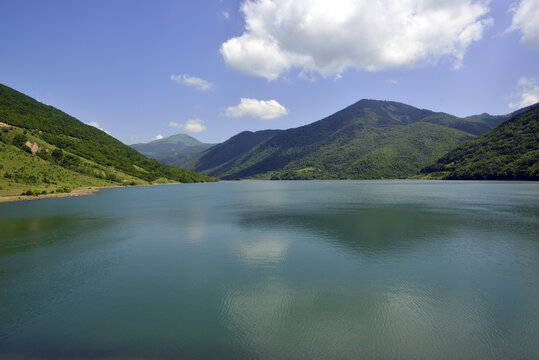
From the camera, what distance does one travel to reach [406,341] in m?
14.7

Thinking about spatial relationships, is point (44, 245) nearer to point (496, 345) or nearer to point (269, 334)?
point (269, 334)

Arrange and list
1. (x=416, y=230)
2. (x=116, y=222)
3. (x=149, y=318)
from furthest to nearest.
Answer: (x=116, y=222), (x=416, y=230), (x=149, y=318)

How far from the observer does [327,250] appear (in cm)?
3422

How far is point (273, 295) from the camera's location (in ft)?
68.6

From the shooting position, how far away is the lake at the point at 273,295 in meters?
14.5

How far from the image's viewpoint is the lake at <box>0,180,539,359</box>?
14.5m

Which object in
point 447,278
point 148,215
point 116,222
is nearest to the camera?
point 447,278

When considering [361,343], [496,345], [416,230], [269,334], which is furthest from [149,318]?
[416,230]

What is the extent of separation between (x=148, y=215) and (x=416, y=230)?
201 feet

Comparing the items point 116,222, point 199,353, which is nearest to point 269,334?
point 199,353

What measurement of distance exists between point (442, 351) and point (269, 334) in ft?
30.8

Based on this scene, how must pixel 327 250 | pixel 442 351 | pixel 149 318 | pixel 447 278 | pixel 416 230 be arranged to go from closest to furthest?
pixel 442 351 < pixel 149 318 < pixel 447 278 < pixel 327 250 < pixel 416 230

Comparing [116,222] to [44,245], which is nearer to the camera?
[44,245]

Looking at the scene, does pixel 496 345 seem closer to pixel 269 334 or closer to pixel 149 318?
pixel 269 334
